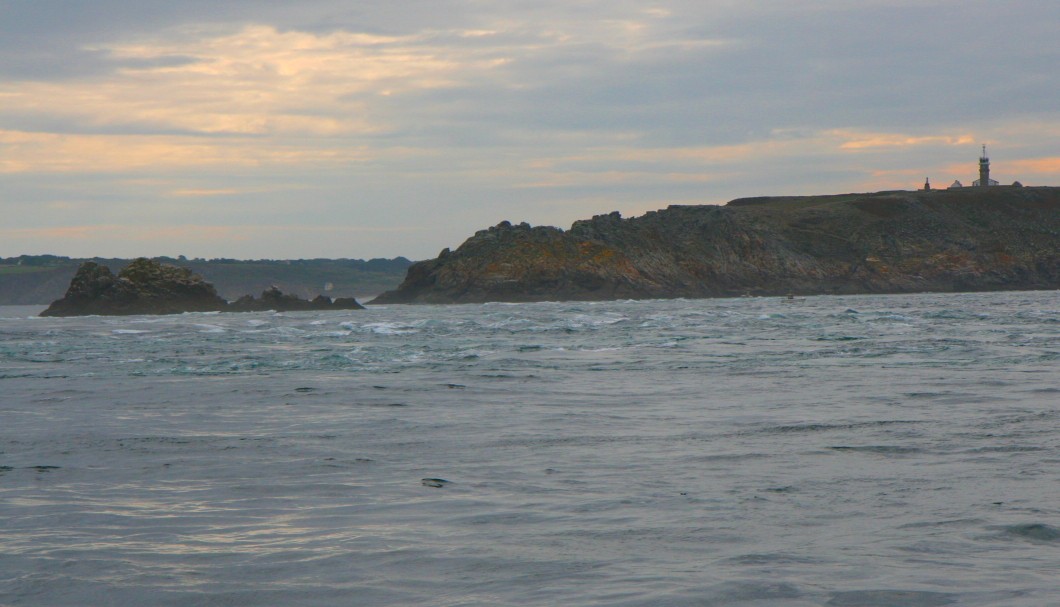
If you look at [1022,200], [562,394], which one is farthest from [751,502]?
[1022,200]

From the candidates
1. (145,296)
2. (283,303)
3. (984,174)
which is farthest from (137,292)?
(984,174)

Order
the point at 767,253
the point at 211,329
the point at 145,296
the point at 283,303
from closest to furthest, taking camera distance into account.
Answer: the point at 211,329
the point at 145,296
the point at 283,303
the point at 767,253

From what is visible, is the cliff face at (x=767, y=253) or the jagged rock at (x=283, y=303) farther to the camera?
the cliff face at (x=767, y=253)

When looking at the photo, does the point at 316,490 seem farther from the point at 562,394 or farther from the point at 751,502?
the point at 562,394

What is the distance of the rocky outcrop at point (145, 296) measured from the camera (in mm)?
88188

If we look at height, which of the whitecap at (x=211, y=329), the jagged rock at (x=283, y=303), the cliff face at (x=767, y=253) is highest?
the cliff face at (x=767, y=253)

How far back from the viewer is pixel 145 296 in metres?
90.2

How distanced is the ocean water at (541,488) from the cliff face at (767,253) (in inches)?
3898

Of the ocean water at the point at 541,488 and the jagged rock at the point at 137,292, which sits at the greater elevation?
the jagged rock at the point at 137,292

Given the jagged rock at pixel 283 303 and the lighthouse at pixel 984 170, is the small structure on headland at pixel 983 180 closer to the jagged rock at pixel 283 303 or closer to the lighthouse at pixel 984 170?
the lighthouse at pixel 984 170

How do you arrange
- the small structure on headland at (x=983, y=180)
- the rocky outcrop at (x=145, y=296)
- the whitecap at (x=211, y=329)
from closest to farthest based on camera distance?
the whitecap at (x=211, y=329)
the rocky outcrop at (x=145, y=296)
the small structure on headland at (x=983, y=180)

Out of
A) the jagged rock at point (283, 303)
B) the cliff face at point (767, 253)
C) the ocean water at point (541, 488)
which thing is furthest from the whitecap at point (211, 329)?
the cliff face at point (767, 253)

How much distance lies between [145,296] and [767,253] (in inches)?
3078

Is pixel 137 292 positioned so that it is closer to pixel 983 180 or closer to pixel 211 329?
pixel 211 329
